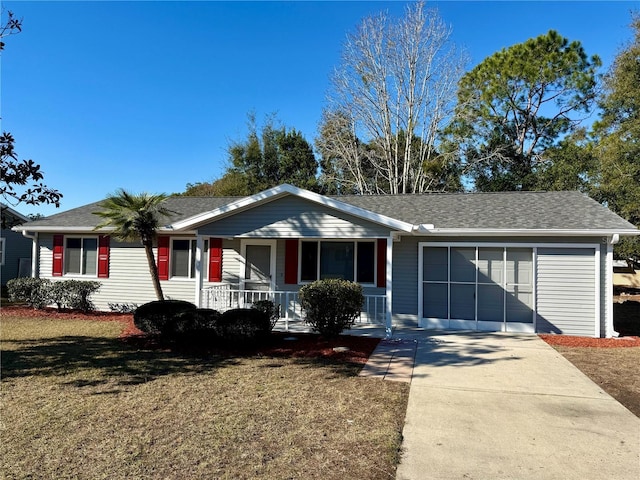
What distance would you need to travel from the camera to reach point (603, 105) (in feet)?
72.8

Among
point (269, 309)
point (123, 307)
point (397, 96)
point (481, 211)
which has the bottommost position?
point (123, 307)

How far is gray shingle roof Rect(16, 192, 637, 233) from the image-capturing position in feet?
32.4

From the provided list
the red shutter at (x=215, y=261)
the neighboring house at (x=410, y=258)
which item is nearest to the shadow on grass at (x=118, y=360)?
the neighboring house at (x=410, y=258)

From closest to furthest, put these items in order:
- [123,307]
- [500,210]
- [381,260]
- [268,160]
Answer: [381,260] < [500,210] < [123,307] < [268,160]

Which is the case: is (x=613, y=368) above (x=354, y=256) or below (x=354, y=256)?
below

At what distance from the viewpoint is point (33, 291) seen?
12.6 meters

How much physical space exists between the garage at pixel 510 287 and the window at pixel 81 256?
10.3 m

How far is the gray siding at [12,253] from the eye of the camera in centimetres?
2078

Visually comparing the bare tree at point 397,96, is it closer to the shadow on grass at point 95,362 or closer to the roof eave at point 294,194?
the roof eave at point 294,194

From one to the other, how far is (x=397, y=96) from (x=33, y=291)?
69.2 feet

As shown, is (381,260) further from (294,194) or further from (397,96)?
(397,96)

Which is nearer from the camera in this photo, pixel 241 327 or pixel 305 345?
pixel 241 327

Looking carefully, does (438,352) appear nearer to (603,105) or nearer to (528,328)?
(528,328)

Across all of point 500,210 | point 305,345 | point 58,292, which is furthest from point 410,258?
point 58,292
